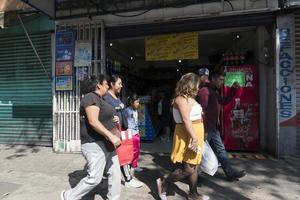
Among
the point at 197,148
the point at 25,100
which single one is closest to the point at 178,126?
the point at 197,148

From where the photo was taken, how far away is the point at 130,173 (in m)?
6.74

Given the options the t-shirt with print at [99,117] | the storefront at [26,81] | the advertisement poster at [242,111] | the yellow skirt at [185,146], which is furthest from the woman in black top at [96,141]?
the storefront at [26,81]

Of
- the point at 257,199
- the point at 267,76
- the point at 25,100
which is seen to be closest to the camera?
the point at 257,199

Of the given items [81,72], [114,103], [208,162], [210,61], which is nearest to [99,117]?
[114,103]

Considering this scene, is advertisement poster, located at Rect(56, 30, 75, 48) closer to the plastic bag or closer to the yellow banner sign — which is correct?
the yellow banner sign

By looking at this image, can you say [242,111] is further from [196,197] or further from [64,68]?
[64,68]

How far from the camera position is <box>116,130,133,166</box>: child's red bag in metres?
6.35

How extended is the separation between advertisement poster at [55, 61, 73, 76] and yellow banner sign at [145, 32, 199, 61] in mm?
1917

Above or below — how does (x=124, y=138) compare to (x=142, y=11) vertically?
below

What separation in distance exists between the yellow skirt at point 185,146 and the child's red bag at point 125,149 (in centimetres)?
111

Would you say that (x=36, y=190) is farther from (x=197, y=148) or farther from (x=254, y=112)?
(x=254, y=112)

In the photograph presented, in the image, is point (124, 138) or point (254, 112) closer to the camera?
point (124, 138)

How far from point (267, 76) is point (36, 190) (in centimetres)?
547

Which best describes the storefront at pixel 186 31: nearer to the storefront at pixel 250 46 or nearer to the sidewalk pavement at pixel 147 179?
the storefront at pixel 250 46
